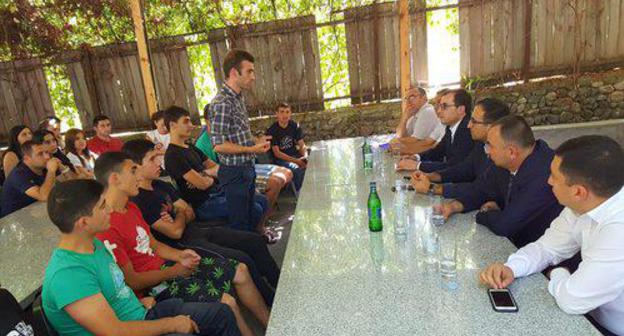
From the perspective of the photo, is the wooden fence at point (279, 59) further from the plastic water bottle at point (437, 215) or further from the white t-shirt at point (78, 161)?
the plastic water bottle at point (437, 215)

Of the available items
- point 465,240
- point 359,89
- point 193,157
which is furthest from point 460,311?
point 359,89

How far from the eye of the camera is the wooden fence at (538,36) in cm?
543

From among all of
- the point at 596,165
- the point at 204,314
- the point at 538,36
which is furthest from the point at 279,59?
the point at 596,165

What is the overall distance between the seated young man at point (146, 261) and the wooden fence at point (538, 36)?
16.7 ft

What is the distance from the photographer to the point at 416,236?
1851mm

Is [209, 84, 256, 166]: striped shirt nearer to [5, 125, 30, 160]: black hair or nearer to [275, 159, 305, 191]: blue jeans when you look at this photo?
[275, 159, 305, 191]: blue jeans

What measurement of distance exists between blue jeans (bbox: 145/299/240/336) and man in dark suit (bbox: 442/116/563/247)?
120cm

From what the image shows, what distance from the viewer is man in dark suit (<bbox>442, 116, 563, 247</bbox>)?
1.85 metres

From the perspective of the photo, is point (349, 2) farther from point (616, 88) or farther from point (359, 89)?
point (616, 88)

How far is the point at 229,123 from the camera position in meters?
3.01

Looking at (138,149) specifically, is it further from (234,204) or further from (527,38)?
(527,38)

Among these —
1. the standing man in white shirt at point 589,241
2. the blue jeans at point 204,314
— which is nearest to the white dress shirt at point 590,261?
the standing man in white shirt at point 589,241

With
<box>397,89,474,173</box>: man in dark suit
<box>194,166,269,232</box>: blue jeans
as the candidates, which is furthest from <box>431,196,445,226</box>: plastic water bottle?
<box>194,166,269,232</box>: blue jeans

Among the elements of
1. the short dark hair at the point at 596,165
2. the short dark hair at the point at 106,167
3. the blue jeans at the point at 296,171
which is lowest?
the blue jeans at the point at 296,171
